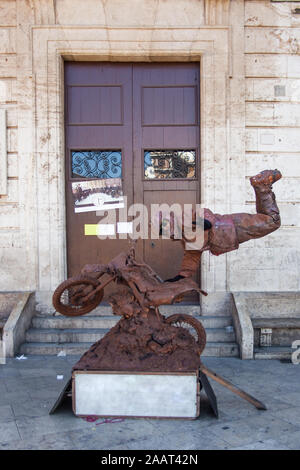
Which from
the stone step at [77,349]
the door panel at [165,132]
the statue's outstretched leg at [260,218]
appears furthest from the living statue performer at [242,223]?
the door panel at [165,132]

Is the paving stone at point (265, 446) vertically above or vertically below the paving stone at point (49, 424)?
above

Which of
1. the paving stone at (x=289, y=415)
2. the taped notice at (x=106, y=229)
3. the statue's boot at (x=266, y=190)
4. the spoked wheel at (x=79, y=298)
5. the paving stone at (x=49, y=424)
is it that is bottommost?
the paving stone at (x=289, y=415)

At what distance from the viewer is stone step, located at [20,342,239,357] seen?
6.19m

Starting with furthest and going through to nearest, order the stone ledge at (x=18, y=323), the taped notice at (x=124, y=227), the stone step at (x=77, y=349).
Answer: the taped notice at (x=124, y=227), the stone step at (x=77, y=349), the stone ledge at (x=18, y=323)

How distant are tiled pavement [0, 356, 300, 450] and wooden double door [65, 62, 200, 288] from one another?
8.89 feet

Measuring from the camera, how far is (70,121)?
725 centimetres

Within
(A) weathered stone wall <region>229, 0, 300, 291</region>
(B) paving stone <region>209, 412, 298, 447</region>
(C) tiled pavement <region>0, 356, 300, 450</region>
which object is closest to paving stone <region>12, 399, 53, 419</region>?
(C) tiled pavement <region>0, 356, 300, 450</region>

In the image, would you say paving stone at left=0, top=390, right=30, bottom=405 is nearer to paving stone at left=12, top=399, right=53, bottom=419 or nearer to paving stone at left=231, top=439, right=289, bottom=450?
paving stone at left=12, top=399, right=53, bottom=419

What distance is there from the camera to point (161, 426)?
375 cm

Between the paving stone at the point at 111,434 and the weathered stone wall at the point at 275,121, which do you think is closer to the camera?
the paving stone at the point at 111,434

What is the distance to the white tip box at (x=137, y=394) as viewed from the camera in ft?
12.7

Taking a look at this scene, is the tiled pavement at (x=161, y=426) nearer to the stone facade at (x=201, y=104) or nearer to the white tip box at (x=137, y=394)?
the white tip box at (x=137, y=394)

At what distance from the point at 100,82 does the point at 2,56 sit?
1.59 meters

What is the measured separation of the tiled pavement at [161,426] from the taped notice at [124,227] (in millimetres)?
2790
